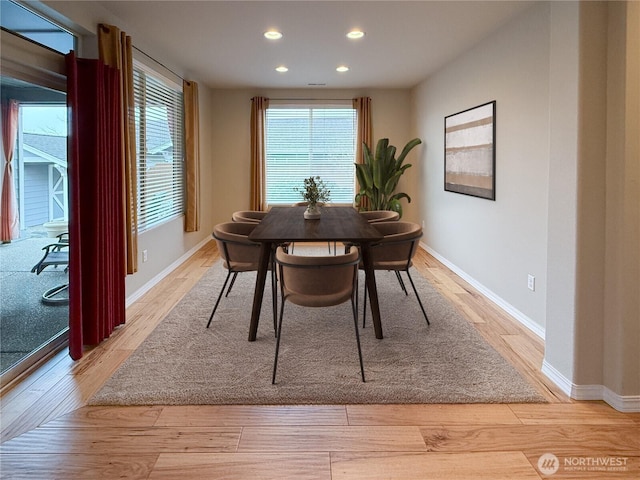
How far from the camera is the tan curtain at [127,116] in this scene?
3533 mm

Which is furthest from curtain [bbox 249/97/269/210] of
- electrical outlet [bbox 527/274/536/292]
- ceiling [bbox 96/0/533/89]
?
electrical outlet [bbox 527/274/536/292]

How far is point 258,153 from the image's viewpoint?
7.73 m

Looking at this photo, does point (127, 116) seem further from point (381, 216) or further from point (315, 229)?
point (381, 216)

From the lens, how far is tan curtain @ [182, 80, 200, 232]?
6.11m

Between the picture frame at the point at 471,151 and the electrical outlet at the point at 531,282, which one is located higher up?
the picture frame at the point at 471,151

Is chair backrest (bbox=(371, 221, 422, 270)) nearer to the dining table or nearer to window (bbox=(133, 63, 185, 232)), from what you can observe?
the dining table

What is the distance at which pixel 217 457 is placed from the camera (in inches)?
79.7

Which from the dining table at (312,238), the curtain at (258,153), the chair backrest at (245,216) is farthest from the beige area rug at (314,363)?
the curtain at (258,153)

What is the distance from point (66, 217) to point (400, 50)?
3.58 m

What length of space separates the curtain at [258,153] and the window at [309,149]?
176 mm

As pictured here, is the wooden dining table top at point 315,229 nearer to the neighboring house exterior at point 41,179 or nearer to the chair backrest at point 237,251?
the chair backrest at point 237,251

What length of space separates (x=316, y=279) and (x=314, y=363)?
1.85 ft

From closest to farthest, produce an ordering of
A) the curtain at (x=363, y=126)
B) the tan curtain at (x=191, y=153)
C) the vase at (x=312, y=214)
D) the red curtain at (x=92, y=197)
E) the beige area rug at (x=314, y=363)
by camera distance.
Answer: the beige area rug at (x=314, y=363)
the red curtain at (x=92, y=197)
the vase at (x=312, y=214)
the tan curtain at (x=191, y=153)
the curtain at (x=363, y=126)

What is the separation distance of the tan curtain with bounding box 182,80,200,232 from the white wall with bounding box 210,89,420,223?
1.40 m
